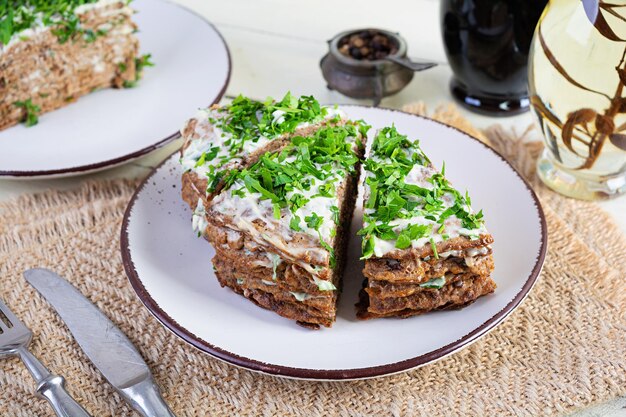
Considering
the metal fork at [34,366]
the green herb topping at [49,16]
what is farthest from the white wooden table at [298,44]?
the metal fork at [34,366]

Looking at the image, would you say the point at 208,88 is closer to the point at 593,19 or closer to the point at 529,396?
the point at 593,19

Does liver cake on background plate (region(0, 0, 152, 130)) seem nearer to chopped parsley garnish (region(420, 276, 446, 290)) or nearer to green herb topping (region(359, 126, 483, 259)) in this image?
green herb topping (region(359, 126, 483, 259))

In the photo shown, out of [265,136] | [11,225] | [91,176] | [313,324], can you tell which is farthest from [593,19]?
[11,225]

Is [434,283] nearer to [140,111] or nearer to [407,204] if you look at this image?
[407,204]

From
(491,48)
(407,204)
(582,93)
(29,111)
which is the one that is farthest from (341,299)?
(29,111)

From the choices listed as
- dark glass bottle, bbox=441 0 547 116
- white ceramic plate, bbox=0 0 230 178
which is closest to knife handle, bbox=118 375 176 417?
white ceramic plate, bbox=0 0 230 178
